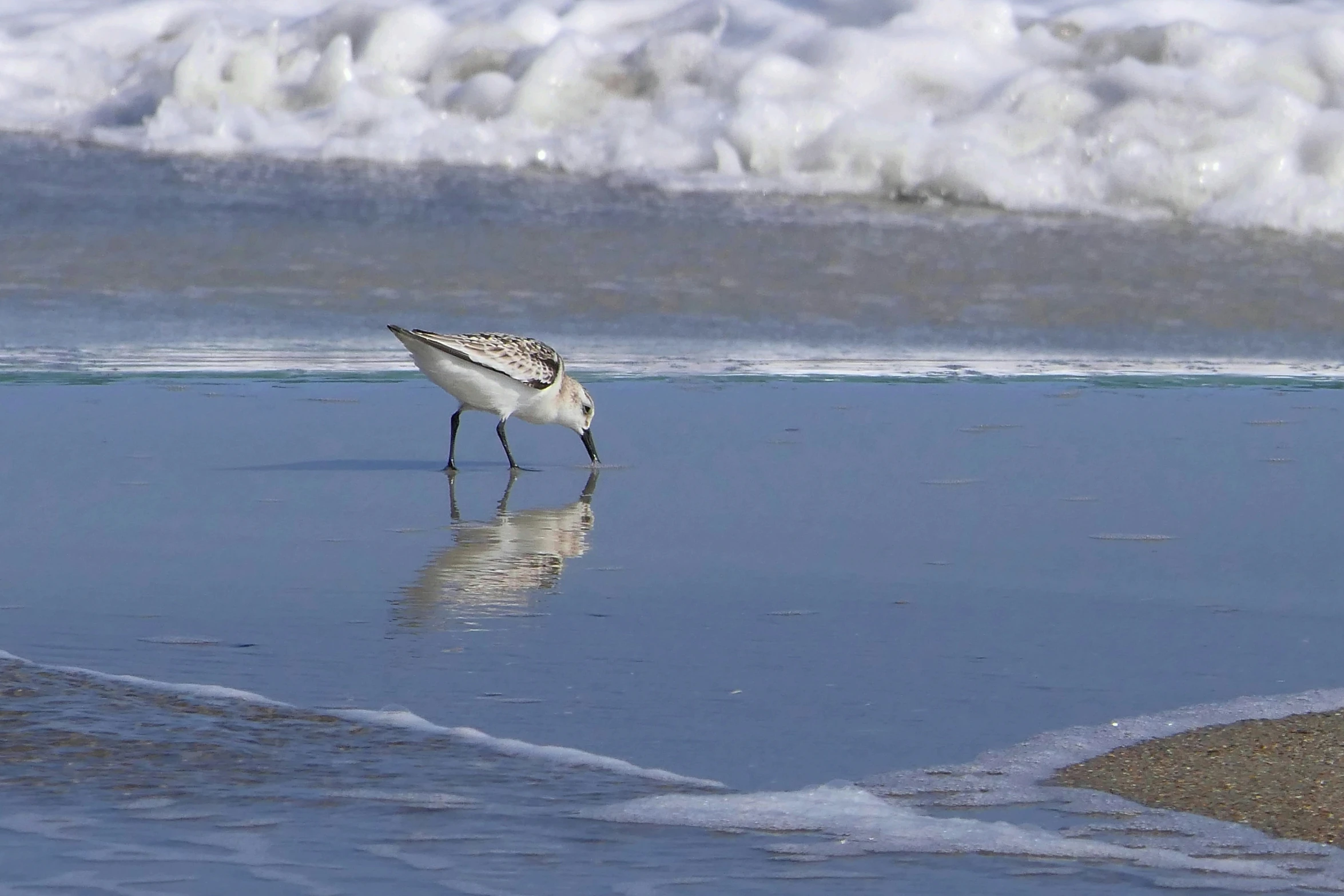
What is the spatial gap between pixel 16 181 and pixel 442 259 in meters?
3.42

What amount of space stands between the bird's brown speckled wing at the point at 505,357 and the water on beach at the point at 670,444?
29 cm

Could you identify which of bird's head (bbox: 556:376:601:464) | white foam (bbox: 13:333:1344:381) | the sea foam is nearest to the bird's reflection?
bird's head (bbox: 556:376:601:464)

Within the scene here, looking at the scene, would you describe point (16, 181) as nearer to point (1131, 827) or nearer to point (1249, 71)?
point (1249, 71)

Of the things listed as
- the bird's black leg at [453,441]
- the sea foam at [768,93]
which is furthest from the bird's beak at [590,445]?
the sea foam at [768,93]

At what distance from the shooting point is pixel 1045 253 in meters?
10.6

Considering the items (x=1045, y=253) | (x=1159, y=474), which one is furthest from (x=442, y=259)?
Result: (x=1159, y=474)

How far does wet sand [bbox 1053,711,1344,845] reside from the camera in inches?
123

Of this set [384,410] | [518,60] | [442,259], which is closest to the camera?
[384,410]

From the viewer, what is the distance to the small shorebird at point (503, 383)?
664 cm

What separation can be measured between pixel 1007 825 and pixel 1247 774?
0.46m

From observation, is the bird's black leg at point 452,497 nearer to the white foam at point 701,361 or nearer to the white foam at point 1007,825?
the white foam at point 701,361

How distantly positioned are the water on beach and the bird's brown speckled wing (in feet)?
0.95

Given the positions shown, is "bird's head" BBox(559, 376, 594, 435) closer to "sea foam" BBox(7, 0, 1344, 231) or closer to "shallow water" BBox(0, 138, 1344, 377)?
"shallow water" BBox(0, 138, 1344, 377)

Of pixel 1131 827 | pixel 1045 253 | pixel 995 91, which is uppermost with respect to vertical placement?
pixel 995 91
